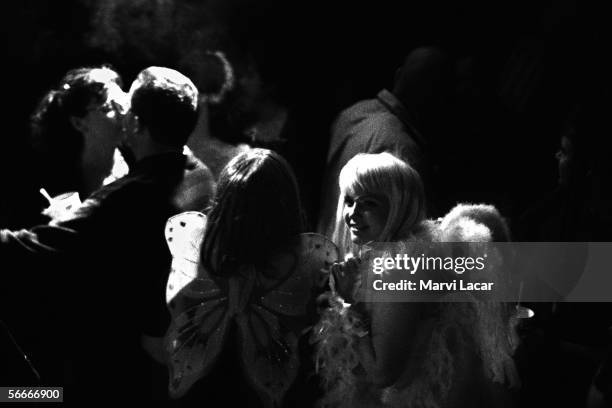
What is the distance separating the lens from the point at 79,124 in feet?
12.0

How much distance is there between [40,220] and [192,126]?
0.56 metres

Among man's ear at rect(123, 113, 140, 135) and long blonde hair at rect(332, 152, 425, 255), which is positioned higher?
man's ear at rect(123, 113, 140, 135)

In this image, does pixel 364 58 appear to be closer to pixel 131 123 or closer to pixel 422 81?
pixel 422 81

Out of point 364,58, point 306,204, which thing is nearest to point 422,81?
point 364,58

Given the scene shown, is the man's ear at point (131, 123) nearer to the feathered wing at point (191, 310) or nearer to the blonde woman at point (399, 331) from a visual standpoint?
the feathered wing at point (191, 310)

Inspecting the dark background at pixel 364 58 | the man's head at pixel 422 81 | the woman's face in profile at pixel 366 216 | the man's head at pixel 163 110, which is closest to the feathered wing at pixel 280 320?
the woman's face in profile at pixel 366 216

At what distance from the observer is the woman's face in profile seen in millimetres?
3281

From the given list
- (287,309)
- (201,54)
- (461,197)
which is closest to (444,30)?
(461,197)

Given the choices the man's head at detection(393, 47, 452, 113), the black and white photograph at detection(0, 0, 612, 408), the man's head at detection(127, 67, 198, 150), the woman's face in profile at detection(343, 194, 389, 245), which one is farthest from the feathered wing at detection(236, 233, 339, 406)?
the man's head at detection(393, 47, 452, 113)

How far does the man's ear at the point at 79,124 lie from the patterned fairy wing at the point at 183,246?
468 millimetres

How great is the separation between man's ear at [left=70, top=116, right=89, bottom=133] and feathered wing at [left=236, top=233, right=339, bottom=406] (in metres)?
0.79

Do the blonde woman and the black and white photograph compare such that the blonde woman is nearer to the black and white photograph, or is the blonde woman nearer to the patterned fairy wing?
the black and white photograph

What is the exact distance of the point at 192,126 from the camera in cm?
352

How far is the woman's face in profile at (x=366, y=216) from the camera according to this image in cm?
328
